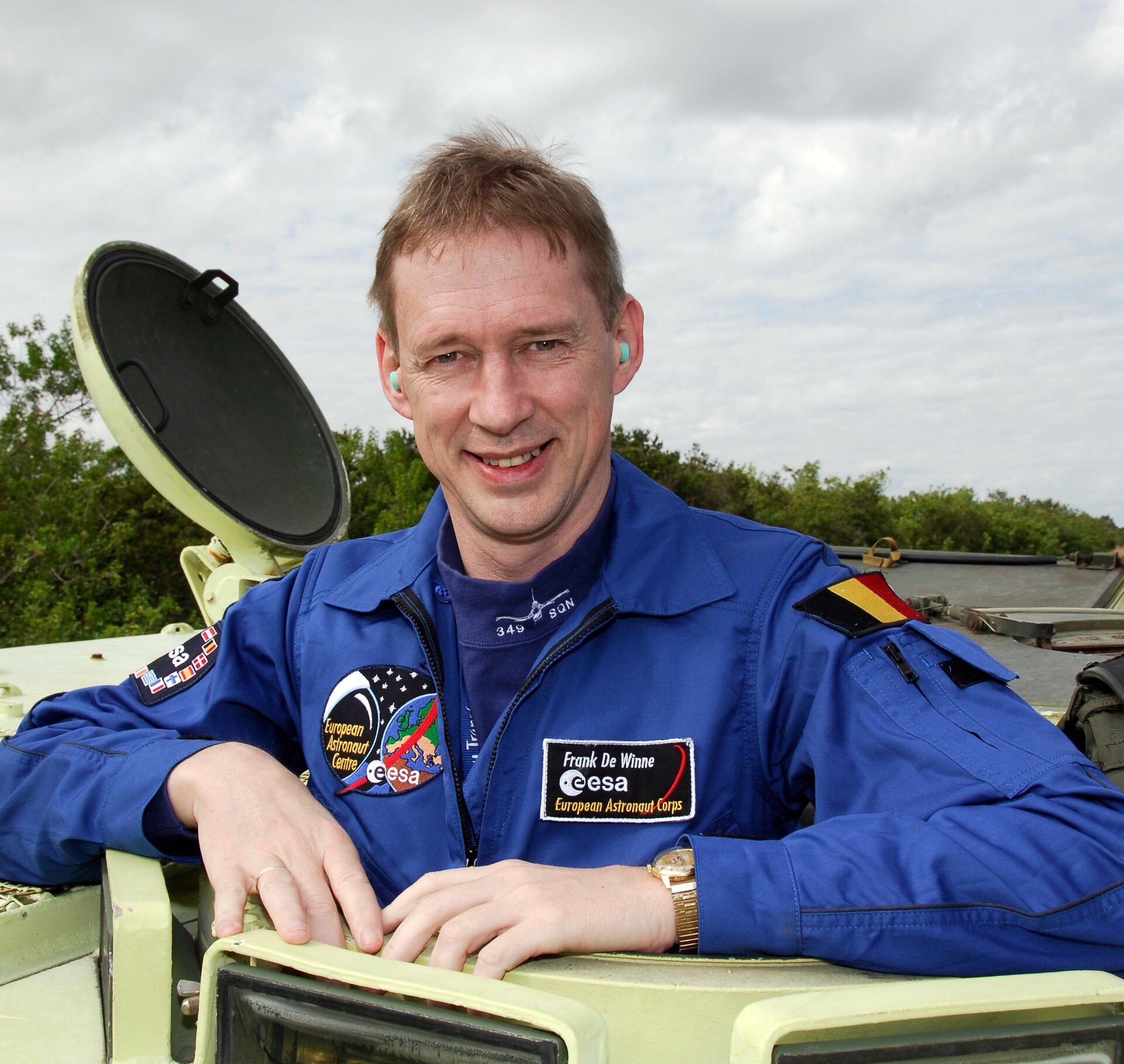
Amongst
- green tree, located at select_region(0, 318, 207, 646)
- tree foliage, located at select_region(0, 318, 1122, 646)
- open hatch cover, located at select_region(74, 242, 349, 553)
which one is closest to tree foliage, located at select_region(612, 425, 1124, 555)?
tree foliage, located at select_region(0, 318, 1122, 646)

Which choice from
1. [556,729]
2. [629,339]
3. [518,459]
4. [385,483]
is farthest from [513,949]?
[385,483]

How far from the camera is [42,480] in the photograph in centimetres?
1155

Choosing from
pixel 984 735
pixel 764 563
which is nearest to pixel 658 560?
pixel 764 563

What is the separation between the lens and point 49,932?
5.99ft

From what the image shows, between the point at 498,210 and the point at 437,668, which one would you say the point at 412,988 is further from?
the point at 498,210

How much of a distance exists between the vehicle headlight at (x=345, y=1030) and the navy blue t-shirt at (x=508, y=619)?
828mm

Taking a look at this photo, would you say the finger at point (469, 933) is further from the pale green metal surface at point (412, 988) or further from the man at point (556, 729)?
the pale green metal surface at point (412, 988)

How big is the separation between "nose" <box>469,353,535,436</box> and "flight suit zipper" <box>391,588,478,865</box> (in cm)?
35

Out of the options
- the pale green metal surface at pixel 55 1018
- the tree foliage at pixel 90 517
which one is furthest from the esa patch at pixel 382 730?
the tree foliage at pixel 90 517

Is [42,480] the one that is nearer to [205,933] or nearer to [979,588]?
[979,588]

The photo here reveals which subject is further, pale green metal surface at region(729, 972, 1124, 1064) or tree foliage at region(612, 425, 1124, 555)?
tree foliage at region(612, 425, 1124, 555)

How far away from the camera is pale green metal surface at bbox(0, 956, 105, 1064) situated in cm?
148

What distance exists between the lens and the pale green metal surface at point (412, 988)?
1.09m

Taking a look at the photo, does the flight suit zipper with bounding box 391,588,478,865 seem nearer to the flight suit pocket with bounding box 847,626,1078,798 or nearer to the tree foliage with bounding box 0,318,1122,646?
the flight suit pocket with bounding box 847,626,1078,798
